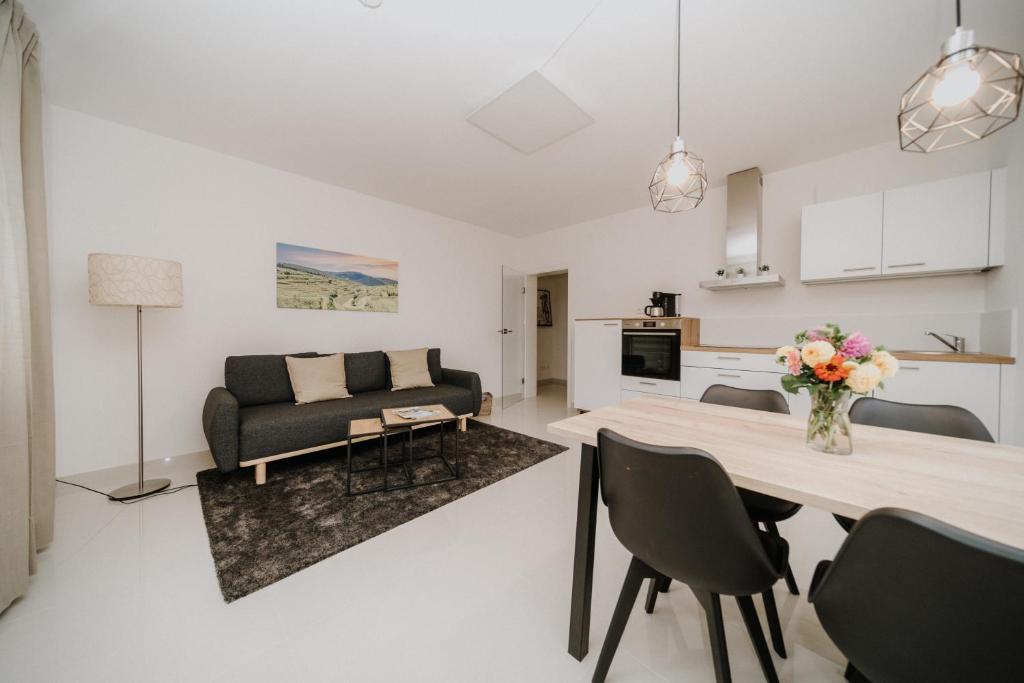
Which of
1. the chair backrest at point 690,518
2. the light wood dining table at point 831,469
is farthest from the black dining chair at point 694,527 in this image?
the light wood dining table at point 831,469

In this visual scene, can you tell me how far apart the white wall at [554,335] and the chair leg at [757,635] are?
5.84 metres

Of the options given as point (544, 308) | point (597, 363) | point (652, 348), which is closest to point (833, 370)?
point (652, 348)

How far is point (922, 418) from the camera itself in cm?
138

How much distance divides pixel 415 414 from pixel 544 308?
4691mm

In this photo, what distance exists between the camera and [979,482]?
0.82 meters

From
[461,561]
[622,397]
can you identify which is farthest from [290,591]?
[622,397]

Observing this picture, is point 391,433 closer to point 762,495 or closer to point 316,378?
point 316,378

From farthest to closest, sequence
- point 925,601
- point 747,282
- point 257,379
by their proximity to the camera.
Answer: point 747,282 < point 257,379 < point 925,601

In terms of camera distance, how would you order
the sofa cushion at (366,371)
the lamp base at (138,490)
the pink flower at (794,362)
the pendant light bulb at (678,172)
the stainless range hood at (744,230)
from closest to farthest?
the pink flower at (794,362), the pendant light bulb at (678,172), the lamp base at (138,490), the stainless range hood at (744,230), the sofa cushion at (366,371)

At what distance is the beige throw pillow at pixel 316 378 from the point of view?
3.07m

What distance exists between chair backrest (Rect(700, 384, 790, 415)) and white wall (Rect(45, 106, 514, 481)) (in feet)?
11.2

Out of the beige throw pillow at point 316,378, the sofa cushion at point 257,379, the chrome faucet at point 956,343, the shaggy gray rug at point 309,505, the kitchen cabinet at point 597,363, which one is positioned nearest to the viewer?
the shaggy gray rug at point 309,505

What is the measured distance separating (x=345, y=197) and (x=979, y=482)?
451 cm

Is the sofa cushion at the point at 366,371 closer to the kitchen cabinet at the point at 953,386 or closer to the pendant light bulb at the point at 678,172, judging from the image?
the pendant light bulb at the point at 678,172
